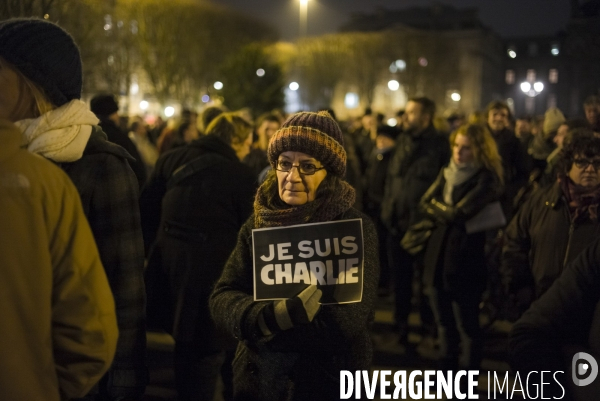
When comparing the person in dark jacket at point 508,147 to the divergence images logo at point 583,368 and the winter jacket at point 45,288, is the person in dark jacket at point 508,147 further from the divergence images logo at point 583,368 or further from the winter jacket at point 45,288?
the winter jacket at point 45,288

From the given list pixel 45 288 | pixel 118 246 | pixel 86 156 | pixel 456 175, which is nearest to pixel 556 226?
pixel 456 175

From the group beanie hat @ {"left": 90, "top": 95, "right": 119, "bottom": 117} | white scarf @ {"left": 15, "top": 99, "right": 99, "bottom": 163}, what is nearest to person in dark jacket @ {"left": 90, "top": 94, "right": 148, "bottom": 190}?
beanie hat @ {"left": 90, "top": 95, "right": 119, "bottom": 117}

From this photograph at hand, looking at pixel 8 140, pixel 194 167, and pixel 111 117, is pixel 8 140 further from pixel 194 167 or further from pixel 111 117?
pixel 111 117

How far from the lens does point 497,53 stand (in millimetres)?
98250

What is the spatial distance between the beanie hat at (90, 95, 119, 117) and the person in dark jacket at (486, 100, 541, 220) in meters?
4.35

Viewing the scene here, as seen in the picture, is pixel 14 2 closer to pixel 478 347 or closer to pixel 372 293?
pixel 372 293

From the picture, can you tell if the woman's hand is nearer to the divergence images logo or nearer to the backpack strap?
the divergence images logo

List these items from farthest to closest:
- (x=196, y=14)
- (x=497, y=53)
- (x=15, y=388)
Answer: (x=497, y=53) < (x=196, y=14) < (x=15, y=388)

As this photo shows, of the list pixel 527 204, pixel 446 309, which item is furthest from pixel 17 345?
pixel 446 309

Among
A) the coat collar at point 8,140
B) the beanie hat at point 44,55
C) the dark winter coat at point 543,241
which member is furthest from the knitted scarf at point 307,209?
the dark winter coat at point 543,241

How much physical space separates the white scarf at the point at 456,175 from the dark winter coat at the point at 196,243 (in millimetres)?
1898

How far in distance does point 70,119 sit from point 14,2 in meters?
2.08

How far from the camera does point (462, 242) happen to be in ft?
18.1

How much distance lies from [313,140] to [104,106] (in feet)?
15.1
